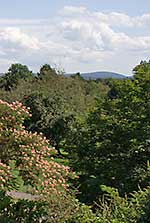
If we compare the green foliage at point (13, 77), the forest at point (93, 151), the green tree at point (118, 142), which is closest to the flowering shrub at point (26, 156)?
the forest at point (93, 151)

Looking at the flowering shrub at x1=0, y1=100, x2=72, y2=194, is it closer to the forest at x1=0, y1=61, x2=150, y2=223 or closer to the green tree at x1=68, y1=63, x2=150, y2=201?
the forest at x1=0, y1=61, x2=150, y2=223

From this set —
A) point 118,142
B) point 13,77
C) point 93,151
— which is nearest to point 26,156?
point 93,151

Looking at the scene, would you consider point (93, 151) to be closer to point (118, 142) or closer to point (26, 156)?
point (118, 142)

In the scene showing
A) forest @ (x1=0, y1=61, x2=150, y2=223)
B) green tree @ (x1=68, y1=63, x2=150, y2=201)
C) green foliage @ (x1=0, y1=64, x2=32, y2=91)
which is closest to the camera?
forest @ (x1=0, y1=61, x2=150, y2=223)

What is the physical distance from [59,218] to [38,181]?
5.06 m

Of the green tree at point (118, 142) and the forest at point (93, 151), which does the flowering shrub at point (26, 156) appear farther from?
the green tree at point (118, 142)

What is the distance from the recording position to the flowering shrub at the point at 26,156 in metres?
11.8

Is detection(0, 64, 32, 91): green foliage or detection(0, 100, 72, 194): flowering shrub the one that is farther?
detection(0, 64, 32, 91): green foliage

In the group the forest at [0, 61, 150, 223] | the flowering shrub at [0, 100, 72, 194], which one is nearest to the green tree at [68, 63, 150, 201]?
the forest at [0, 61, 150, 223]

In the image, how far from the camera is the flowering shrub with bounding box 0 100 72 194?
11.8 m

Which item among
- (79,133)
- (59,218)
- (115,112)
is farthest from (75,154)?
(59,218)

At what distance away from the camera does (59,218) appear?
22.3 feet

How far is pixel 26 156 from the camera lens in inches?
477

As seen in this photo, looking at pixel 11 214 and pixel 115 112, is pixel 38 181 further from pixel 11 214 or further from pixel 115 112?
pixel 11 214
